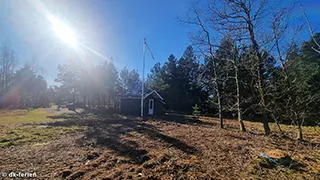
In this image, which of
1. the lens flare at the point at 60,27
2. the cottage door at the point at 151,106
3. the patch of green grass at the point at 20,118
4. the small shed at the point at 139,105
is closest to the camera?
the lens flare at the point at 60,27

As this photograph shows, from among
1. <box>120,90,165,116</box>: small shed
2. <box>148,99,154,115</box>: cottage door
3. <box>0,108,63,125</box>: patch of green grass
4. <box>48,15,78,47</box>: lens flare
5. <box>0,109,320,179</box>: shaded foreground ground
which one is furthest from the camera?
<box>148,99,154,115</box>: cottage door

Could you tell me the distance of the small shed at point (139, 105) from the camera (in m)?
18.5

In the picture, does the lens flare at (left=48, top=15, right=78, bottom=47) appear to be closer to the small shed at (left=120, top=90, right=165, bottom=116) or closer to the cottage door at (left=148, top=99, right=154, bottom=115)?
the small shed at (left=120, top=90, right=165, bottom=116)

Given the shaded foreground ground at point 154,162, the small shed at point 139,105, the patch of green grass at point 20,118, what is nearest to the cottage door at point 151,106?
the small shed at point 139,105

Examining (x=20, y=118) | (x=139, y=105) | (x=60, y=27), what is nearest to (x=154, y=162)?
(x=60, y=27)

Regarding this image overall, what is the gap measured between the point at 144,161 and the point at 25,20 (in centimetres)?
1037

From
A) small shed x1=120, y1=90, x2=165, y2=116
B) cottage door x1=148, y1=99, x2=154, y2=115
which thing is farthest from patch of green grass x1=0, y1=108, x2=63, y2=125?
cottage door x1=148, y1=99, x2=154, y2=115

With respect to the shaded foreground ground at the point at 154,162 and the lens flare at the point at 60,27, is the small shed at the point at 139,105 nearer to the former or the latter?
the lens flare at the point at 60,27

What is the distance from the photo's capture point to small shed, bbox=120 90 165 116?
60.8 feet

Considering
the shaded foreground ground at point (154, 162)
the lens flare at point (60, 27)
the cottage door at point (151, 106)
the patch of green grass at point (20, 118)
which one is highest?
the lens flare at point (60, 27)

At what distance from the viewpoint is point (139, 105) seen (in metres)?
18.5

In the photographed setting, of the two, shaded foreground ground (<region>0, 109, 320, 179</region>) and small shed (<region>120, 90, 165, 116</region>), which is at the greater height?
small shed (<region>120, 90, 165, 116</region>)

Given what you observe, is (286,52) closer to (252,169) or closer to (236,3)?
(236,3)

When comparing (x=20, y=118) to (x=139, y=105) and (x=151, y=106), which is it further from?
(x=151, y=106)
